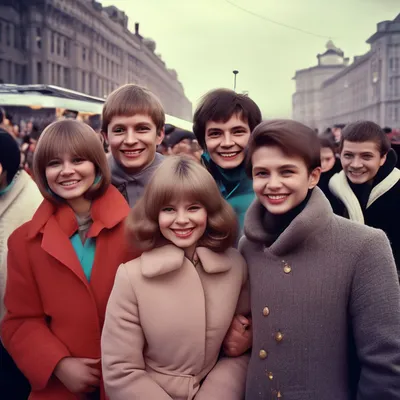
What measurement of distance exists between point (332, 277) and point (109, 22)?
141 ft

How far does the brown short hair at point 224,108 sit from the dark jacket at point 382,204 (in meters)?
1.11

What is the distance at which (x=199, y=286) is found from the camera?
5.93ft

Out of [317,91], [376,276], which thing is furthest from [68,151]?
[317,91]

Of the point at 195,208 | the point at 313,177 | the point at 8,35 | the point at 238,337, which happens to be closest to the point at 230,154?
the point at 195,208

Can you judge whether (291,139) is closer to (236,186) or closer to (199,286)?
(199,286)

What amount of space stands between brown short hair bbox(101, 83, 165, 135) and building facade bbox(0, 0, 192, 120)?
2624 centimetres

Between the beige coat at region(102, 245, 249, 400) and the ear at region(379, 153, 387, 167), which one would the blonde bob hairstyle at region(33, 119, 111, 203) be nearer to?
the beige coat at region(102, 245, 249, 400)

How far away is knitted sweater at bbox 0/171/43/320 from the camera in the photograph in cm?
232

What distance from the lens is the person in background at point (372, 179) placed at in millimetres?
3070

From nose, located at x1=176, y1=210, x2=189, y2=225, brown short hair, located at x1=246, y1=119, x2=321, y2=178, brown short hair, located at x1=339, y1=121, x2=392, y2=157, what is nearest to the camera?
brown short hair, located at x1=246, y1=119, x2=321, y2=178

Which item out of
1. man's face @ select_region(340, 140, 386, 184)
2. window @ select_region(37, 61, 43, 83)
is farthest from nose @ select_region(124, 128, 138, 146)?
window @ select_region(37, 61, 43, 83)

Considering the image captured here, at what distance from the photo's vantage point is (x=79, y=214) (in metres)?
2.15

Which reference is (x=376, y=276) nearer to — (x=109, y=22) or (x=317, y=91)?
(x=109, y=22)

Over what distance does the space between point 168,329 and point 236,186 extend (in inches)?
36.3
